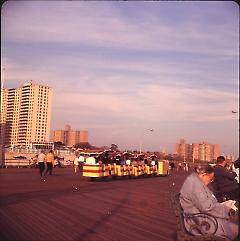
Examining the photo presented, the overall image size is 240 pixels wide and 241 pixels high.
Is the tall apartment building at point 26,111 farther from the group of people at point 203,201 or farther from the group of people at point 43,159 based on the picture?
the group of people at point 203,201

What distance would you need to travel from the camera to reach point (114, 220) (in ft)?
28.3

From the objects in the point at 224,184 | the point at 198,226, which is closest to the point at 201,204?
the point at 198,226

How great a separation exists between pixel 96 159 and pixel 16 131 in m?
35.3

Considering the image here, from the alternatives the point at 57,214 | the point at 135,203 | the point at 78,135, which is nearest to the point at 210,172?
the point at 57,214

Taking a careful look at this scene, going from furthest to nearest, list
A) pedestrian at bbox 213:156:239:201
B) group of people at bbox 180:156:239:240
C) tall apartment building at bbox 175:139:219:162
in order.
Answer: tall apartment building at bbox 175:139:219:162 < pedestrian at bbox 213:156:239:201 < group of people at bbox 180:156:239:240

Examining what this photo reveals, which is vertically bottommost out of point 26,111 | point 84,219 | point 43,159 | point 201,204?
point 84,219

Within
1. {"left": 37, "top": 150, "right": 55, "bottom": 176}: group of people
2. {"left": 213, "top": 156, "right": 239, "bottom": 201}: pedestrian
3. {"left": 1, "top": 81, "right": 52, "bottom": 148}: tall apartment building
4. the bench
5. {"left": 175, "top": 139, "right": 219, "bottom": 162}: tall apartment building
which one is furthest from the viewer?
{"left": 175, "top": 139, "right": 219, "bottom": 162}: tall apartment building

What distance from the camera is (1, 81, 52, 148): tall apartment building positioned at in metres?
40.0

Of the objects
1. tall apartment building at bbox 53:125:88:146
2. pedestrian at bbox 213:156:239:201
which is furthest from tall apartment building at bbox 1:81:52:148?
tall apartment building at bbox 53:125:88:146

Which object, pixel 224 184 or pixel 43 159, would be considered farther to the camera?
pixel 43 159

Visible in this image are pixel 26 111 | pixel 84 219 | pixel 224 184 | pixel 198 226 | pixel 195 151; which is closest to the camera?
pixel 198 226

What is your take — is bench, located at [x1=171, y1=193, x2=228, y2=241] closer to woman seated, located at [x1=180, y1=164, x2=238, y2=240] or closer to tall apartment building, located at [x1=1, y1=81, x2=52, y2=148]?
woman seated, located at [x1=180, y1=164, x2=238, y2=240]

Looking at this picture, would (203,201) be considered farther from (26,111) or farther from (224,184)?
(26,111)

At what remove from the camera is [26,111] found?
4619 cm
